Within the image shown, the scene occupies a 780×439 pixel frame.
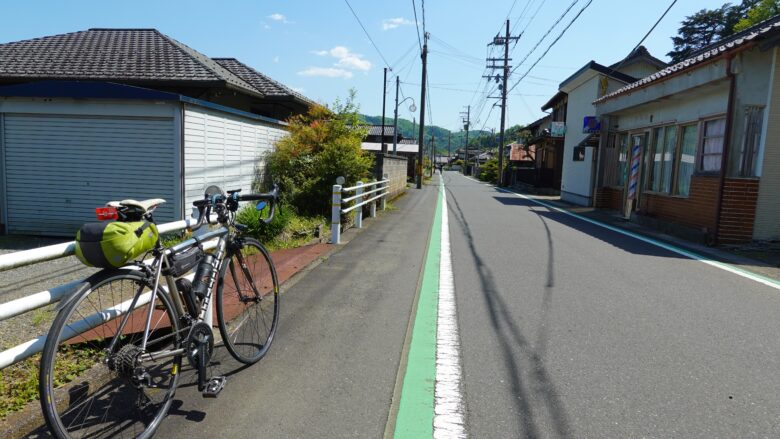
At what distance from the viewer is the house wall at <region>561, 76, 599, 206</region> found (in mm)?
20688

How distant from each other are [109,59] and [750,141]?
15.8 metres

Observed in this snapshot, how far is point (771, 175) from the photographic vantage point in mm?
9773

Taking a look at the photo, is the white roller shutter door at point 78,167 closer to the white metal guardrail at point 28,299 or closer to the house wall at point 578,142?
the white metal guardrail at point 28,299

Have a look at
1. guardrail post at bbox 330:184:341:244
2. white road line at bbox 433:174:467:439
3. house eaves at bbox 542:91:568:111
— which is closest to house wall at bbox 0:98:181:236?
guardrail post at bbox 330:184:341:244

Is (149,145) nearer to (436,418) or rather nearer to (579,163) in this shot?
(436,418)

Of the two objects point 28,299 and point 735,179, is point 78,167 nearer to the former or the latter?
point 28,299

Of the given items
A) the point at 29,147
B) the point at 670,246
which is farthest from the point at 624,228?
the point at 29,147

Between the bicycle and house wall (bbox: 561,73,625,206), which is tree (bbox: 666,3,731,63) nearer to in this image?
house wall (bbox: 561,73,625,206)

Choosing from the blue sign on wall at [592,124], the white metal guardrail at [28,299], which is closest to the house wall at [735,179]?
the blue sign on wall at [592,124]

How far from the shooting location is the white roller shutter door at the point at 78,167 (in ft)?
30.1

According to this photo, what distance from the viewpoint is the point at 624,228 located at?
12797 mm

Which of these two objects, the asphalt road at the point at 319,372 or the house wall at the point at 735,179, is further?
the house wall at the point at 735,179

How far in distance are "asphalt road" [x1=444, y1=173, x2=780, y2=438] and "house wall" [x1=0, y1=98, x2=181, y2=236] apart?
5513 millimetres

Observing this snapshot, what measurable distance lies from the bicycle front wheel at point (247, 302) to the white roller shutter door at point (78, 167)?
18.2ft
